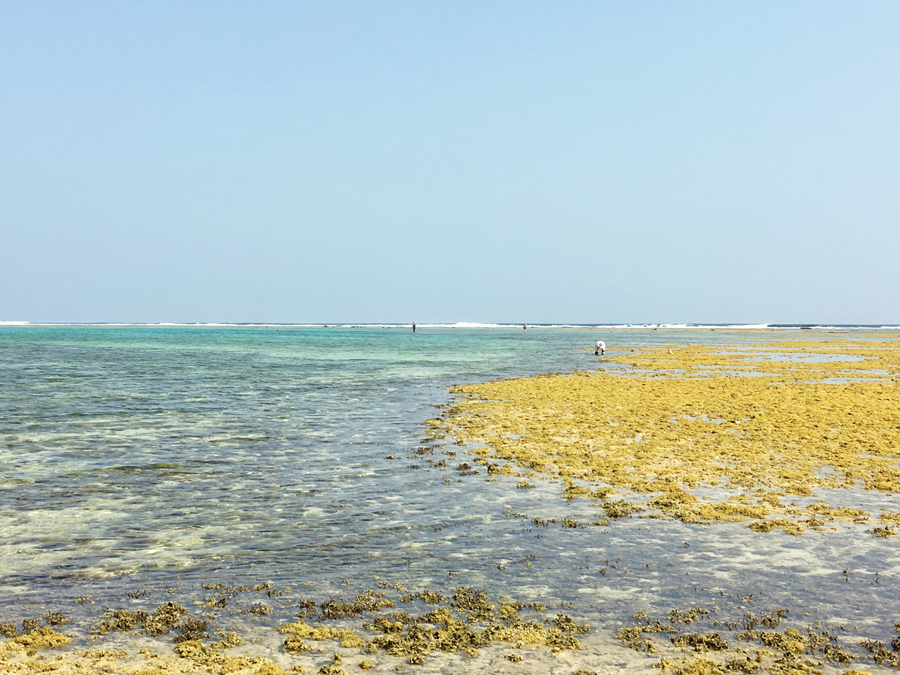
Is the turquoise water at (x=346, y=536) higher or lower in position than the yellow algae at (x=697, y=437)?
lower

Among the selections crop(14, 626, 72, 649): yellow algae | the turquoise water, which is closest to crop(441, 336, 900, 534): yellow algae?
the turquoise water

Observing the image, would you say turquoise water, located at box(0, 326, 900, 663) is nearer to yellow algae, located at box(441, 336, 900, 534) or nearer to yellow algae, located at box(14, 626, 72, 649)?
yellow algae, located at box(14, 626, 72, 649)

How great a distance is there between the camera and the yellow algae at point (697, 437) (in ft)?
39.3

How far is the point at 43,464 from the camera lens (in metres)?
14.1

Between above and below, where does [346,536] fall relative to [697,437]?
below

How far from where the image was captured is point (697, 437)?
1706 centimetres

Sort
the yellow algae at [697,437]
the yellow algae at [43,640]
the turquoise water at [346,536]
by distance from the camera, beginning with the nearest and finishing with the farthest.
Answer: the yellow algae at [43,640], the turquoise water at [346,536], the yellow algae at [697,437]

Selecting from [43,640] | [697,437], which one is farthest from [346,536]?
[697,437]

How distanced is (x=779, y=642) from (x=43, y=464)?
1421cm

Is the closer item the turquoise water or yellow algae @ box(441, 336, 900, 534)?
the turquoise water

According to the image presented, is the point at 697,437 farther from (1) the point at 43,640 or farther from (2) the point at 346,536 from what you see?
(1) the point at 43,640

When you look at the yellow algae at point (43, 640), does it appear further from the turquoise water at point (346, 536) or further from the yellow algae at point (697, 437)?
the yellow algae at point (697, 437)

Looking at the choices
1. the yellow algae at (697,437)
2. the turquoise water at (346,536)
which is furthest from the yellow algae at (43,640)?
the yellow algae at (697,437)

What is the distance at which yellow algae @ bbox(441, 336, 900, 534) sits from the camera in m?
12.0
